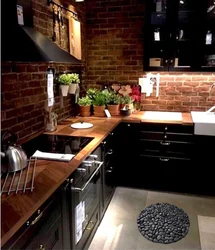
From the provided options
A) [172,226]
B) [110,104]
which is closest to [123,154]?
[110,104]

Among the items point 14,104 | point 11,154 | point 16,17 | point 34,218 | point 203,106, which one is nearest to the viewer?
point 34,218

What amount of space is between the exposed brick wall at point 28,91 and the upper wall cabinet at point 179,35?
1.10 m

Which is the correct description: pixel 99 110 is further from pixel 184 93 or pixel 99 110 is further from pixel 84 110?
pixel 184 93

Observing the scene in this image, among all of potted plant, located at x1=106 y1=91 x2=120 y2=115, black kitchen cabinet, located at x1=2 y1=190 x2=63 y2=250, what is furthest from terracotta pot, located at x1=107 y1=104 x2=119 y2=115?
black kitchen cabinet, located at x1=2 y1=190 x2=63 y2=250

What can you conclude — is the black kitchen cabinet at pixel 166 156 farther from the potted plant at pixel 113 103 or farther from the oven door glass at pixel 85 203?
the oven door glass at pixel 85 203

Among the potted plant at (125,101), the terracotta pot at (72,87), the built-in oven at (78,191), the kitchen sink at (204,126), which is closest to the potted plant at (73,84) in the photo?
the terracotta pot at (72,87)

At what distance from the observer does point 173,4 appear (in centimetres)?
312

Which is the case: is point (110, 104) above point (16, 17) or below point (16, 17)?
below

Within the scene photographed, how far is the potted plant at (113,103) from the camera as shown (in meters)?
3.27

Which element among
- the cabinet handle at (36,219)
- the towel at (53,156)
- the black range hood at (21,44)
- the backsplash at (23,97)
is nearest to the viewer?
the cabinet handle at (36,219)

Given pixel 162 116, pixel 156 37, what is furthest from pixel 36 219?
pixel 156 37

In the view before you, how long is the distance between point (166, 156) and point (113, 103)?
3.09 feet

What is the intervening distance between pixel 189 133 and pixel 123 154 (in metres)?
0.82

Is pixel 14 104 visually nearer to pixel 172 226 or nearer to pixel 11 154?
pixel 11 154
